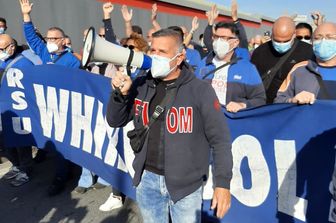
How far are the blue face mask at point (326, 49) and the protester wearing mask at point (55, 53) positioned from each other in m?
3.04

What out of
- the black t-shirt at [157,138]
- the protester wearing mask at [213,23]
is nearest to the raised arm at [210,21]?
the protester wearing mask at [213,23]

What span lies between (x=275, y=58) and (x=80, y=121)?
2.38 meters

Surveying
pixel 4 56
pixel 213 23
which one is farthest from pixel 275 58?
pixel 4 56

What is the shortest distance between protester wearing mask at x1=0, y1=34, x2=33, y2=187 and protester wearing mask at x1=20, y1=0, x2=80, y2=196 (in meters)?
0.25

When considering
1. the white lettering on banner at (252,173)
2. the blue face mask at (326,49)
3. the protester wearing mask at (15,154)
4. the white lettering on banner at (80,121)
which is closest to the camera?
the white lettering on banner at (252,173)

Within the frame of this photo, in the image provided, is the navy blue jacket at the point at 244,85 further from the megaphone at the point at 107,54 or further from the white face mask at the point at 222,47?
the megaphone at the point at 107,54

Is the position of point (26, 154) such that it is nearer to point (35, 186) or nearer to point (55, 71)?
point (35, 186)

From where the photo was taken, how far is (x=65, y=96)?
14.1 feet

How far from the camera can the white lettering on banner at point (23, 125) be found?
15.7 ft

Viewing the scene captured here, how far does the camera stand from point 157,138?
7.33ft

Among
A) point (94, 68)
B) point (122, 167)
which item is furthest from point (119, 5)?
point (122, 167)

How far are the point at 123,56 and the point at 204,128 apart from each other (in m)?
0.66

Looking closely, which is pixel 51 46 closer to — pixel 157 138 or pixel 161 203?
pixel 157 138

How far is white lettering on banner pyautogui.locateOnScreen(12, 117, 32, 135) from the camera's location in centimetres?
477
